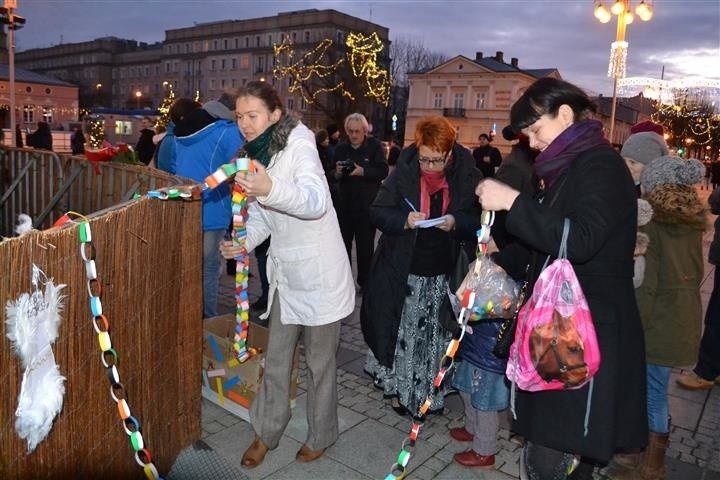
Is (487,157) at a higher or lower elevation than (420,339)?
higher

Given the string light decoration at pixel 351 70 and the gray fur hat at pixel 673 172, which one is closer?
the gray fur hat at pixel 673 172

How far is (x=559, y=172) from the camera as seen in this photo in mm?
2279

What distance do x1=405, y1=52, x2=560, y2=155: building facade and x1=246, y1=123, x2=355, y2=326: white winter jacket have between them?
5481 centimetres

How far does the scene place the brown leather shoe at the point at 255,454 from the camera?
3.33 meters

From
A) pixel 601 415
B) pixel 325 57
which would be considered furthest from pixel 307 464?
pixel 325 57

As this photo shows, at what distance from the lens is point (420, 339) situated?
388 centimetres

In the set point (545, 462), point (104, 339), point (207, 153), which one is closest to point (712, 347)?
point (545, 462)

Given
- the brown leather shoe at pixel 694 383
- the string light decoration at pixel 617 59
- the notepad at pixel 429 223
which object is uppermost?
the string light decoration at pixel 617 59

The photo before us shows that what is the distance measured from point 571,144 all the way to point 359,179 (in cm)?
485

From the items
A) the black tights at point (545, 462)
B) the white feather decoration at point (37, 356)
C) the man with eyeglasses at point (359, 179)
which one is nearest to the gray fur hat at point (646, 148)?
the black tights at point (545, 462)

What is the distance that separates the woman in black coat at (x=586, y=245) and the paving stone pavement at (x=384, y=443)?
123 centimetres

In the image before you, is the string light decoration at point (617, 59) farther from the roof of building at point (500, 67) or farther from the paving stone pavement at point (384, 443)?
the roof of building at point (500, 67)

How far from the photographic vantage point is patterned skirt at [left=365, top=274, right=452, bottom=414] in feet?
12.7

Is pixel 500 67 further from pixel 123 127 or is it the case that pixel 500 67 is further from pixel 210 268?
pixel 210 268
